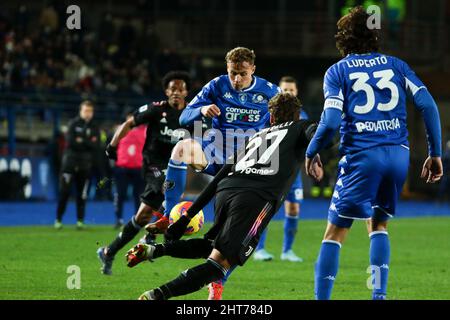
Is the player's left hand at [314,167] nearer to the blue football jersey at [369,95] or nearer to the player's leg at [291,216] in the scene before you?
the blue football jersey at [369,95]

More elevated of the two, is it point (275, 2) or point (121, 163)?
point (275, 2)

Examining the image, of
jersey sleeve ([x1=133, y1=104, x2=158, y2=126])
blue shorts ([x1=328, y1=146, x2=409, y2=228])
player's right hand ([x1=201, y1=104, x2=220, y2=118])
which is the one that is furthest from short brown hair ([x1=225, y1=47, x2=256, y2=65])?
jersey sleeve ([x1=133, y1=104, x2=158, y2=126])

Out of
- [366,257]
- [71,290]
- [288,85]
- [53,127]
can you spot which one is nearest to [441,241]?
[366,257]

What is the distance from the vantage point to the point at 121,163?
20391 mm

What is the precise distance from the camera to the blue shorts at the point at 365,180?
8.45 meters

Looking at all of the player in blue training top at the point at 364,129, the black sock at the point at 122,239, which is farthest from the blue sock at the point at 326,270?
the black sock at the point at 122,239

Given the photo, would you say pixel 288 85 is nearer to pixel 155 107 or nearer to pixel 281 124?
pixel 155 107

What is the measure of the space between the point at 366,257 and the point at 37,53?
17.6m

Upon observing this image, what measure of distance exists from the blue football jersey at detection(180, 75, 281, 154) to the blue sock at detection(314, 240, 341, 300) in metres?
2.42

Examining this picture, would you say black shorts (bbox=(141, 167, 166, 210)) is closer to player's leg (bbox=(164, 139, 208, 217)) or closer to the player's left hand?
player's leg (bbox=(164, 139, 208, 217))

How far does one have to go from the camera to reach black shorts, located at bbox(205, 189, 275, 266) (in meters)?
8.13

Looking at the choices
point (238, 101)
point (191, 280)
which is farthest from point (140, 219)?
point (191, 280)

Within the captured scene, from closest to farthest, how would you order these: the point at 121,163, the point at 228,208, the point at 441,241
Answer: the point at 228,208
the point at 441,241
the point at 121,163

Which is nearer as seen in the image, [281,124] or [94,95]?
[281,124]
